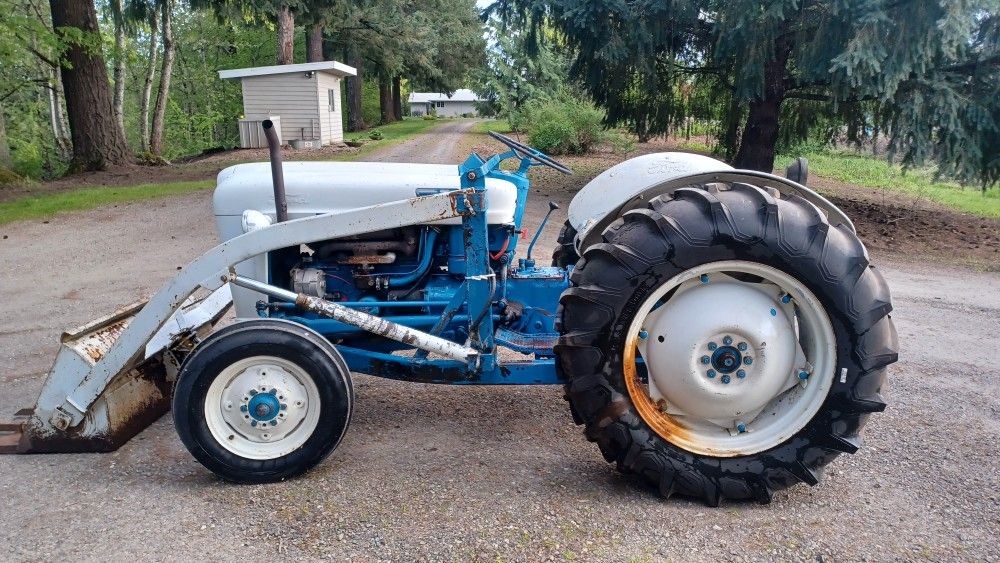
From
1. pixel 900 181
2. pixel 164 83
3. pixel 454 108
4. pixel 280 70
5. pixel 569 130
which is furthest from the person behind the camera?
pixel 454 108

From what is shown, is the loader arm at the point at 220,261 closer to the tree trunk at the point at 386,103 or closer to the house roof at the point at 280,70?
the house roof at the point at 280,70

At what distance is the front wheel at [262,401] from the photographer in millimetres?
3213

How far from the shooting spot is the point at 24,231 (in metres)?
10.2

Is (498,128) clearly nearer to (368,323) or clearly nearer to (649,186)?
(649,186)

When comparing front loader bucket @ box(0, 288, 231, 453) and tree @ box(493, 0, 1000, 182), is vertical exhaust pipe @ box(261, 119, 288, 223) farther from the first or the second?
tree @ box(493, 0, 1000, 182)

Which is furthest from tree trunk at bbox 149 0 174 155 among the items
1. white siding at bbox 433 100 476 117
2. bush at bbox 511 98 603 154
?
white siding at bbox 433 100 476 117

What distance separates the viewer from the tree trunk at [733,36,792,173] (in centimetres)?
1121

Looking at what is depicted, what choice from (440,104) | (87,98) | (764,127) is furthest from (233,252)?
(440,104)

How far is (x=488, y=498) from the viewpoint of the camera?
318 centimetres

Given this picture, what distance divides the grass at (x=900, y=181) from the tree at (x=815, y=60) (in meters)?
1.87

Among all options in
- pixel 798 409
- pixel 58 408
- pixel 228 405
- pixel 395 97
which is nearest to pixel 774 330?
pixel 798 409

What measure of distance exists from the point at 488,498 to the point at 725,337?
4.22 ft

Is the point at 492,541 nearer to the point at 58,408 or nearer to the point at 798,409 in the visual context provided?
the point at 798,409

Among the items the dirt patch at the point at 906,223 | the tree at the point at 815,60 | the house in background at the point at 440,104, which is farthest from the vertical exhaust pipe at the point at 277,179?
the house in background at the point at 440,104
